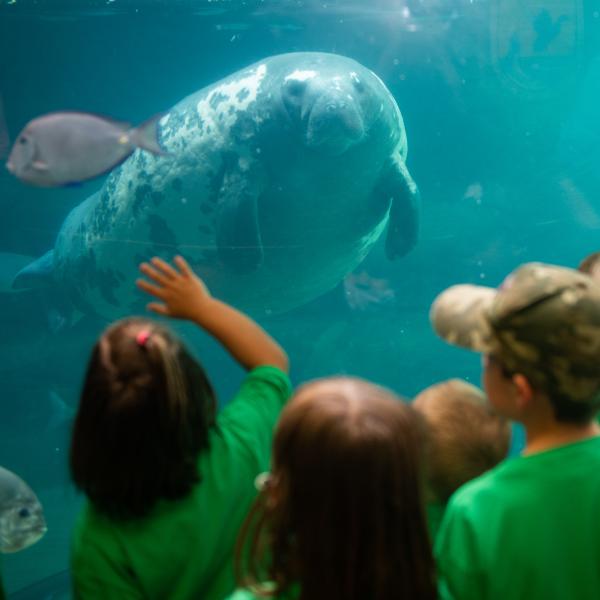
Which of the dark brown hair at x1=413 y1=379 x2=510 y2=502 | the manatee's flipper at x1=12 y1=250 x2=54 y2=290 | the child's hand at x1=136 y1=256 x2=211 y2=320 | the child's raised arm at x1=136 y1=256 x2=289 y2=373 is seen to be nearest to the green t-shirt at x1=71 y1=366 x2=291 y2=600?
the child's raised arm at x1=136 y1=256 x2=289 y2=373

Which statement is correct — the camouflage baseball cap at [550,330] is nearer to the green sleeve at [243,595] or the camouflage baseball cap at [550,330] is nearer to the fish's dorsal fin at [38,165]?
the green sleeve at [243,595]

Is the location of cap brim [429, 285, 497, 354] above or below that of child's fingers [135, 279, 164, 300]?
below

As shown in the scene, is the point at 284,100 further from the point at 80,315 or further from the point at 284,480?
the point at 284,480

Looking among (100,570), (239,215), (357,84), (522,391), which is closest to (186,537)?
A: (100,570)

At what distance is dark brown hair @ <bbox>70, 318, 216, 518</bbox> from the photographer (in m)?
1.57

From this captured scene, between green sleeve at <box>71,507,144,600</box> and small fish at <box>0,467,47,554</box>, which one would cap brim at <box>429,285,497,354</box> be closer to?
green sleeve at <box>71,507,144,600</box>

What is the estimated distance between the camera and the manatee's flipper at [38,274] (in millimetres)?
10648

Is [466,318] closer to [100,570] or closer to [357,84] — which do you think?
[100,570]

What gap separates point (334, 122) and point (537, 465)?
6.05 meters

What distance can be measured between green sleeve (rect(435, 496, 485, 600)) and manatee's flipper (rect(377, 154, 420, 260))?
286 inches

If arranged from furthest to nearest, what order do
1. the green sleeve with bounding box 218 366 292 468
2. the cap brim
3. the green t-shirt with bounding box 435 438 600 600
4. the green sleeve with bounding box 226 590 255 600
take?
the green sleeve with bounding box 218 366 292 468 < the cap brim < the green t-shirt with bounding box 435 438 600 600 < the green sleeve with bounding box 226 590 255 600

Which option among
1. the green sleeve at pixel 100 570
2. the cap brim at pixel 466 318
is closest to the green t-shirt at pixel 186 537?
the green sleeve at pixel 100 570

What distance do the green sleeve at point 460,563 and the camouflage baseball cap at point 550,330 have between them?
15.0 inches

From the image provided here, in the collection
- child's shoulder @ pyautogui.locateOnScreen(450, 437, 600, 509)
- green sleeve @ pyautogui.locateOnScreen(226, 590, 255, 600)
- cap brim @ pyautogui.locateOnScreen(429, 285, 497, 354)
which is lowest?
green sleeve @ pyautogui.locateOnScreen(226, 590, 255, 600)
